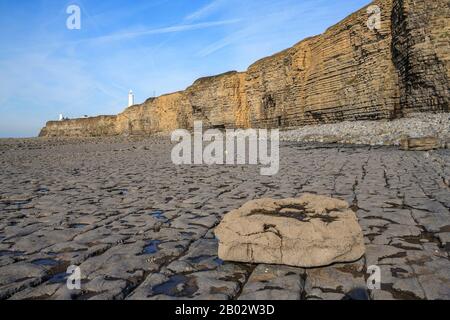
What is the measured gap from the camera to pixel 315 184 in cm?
753

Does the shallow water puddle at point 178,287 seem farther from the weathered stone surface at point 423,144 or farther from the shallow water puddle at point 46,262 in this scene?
the weathered stone surface at point 423,144

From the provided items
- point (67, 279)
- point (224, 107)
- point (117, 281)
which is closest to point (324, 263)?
point (117, 281)

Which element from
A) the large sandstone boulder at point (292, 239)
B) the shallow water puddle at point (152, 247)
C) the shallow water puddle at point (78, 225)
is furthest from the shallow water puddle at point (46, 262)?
the large sandstone boulder at point (292, 239)

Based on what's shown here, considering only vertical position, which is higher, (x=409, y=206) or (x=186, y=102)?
(x=186, y=102)

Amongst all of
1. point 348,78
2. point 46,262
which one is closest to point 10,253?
point 46,262

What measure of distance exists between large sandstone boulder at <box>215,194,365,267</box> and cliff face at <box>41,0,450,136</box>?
18.2 m

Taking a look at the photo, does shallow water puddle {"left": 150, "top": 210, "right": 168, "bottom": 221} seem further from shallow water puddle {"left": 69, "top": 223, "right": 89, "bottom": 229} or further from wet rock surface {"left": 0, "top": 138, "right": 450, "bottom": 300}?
shallow water puddle {"left": 69, "top": 223, "right": 89, "bottom": 229}

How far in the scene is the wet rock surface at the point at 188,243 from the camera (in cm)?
276

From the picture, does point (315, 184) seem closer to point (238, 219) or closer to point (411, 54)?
point (238, 219)

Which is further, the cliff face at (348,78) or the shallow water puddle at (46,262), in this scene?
the cliff face at (348,78)

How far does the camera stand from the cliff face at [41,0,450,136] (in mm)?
19109

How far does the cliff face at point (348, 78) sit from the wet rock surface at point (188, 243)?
14131mm

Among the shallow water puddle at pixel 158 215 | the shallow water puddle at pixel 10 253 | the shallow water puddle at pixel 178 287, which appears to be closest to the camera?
the shallow water puddle at pixel 178 287

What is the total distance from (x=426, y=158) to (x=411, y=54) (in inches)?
435
